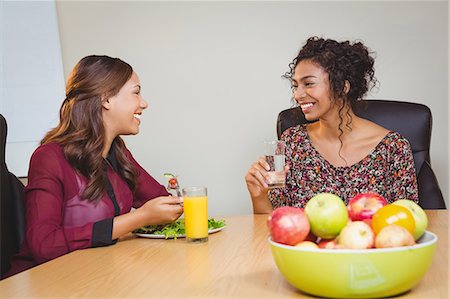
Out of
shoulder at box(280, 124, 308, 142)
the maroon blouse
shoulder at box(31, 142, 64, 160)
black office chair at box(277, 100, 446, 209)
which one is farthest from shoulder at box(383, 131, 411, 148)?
shoulder at box(31, 142, 64, 160)

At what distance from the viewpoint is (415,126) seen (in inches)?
109

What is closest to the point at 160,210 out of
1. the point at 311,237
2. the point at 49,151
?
the point at 49,151

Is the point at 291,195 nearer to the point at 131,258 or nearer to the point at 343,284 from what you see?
the point at 131,258

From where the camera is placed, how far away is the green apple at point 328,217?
108cm

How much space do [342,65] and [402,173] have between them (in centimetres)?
54

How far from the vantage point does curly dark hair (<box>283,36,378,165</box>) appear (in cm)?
274

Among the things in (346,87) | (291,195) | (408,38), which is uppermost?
(408,38)

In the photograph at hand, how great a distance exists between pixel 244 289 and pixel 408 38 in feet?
8.34

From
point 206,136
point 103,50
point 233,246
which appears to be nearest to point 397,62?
point 206,136

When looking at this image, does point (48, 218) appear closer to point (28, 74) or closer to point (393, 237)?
point (393, 237)

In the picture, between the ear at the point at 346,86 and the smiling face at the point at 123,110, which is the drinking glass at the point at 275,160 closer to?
the smiling face at the point at 123,110

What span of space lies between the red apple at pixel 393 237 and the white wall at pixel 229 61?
2.48 m

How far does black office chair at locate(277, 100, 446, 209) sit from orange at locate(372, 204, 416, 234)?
1.63m

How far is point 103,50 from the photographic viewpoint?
12.1ft
